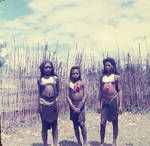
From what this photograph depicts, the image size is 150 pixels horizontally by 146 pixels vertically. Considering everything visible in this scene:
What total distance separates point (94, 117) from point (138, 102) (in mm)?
1628

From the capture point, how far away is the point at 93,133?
856cm

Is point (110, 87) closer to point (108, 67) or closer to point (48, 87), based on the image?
point (108, 67)

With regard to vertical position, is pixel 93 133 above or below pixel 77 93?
below

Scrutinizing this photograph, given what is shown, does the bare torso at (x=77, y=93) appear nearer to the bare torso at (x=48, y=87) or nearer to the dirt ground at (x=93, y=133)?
the bare torso at (x=48, y=87)

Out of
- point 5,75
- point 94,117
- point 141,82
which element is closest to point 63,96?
point 94,117

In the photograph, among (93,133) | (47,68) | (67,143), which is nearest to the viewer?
(47,68)

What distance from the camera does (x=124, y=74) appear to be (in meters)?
10.8

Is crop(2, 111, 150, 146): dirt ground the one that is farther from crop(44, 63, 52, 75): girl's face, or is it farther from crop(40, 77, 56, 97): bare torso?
crop(44, 63, 52, 75): girl's face

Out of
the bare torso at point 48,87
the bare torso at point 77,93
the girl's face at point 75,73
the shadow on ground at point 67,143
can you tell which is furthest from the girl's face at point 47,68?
the shadow on ground at point 67,143

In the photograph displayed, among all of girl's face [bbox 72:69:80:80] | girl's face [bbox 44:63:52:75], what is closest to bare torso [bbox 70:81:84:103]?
girl's face [bbox 72:69:80:80]

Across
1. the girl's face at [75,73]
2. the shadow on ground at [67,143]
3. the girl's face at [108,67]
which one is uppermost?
the girl's face at [108,67]

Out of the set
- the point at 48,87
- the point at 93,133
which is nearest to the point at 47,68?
the point at 48,87

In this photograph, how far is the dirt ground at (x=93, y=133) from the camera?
25.2ft

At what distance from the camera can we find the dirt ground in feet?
25.2
